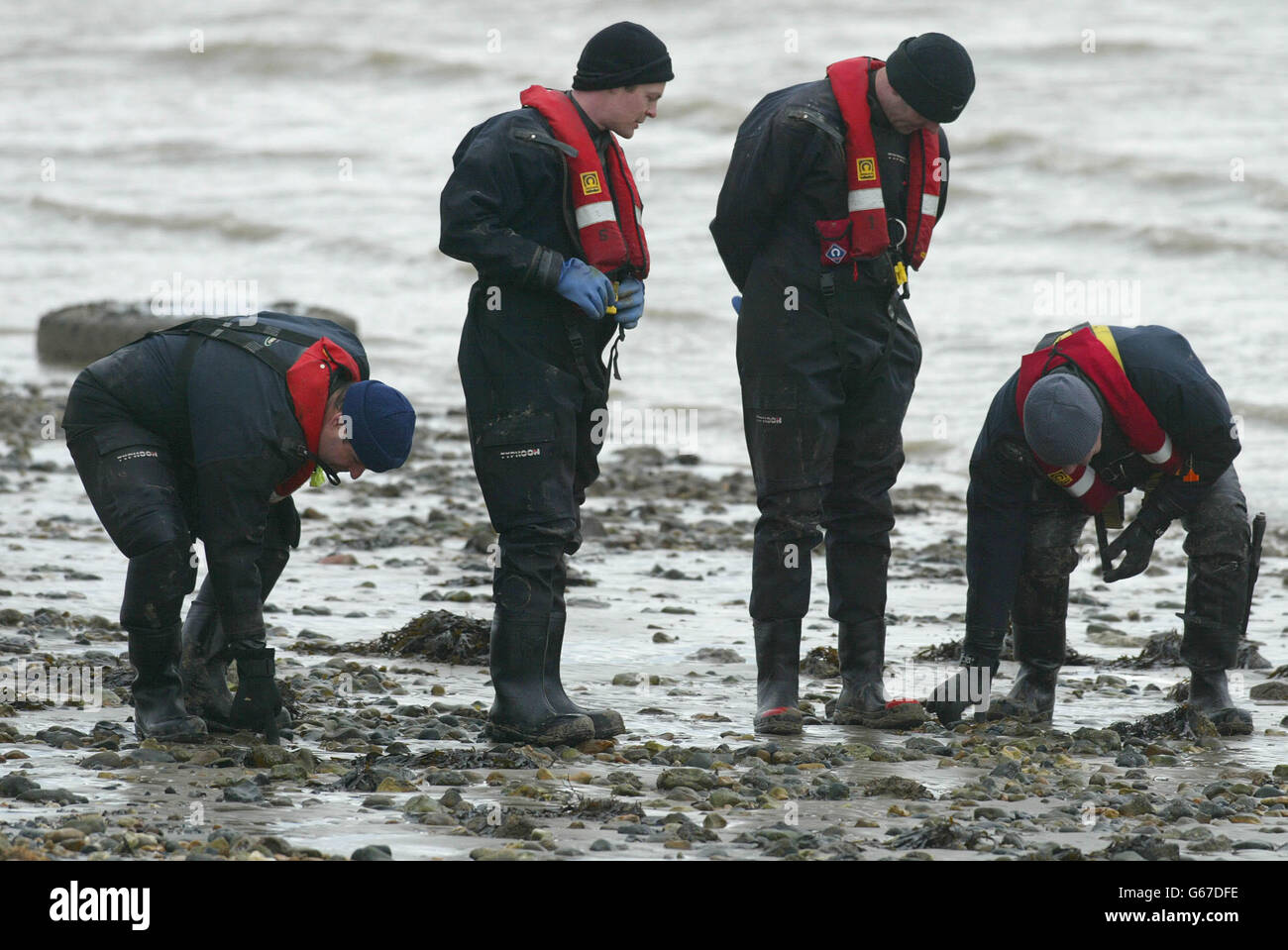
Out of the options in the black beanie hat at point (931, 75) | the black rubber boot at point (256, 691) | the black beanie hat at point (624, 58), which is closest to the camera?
the black rubber boot at point (256, 691)

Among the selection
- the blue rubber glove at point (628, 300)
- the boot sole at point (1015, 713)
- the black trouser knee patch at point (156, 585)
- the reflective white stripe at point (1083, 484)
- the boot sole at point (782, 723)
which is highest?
the blue rubber glove at point (628, 300)

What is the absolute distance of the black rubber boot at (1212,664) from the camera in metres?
5.75

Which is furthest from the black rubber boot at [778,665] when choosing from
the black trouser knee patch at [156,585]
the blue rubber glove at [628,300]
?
the black trouser knee patch at [156,585]

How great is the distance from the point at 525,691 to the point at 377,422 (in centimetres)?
99

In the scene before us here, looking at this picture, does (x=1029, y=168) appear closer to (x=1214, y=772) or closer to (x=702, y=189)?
(x=702, y=189)

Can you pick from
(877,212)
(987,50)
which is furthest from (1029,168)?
(877,212)

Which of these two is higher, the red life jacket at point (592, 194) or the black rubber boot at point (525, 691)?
the red life jacket at point (592, 194)

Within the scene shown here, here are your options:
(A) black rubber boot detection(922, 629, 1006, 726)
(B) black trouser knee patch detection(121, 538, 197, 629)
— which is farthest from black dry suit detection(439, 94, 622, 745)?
(A) black rubber boot detection(922, 629, 1006, 726)

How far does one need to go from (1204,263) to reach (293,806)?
16283mm

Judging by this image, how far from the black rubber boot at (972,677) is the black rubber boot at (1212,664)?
637 millimetres

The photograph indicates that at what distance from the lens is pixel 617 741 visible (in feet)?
17.5

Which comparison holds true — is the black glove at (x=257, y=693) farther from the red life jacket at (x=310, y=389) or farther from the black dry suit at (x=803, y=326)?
the black dry suit at (x=803, y=326)

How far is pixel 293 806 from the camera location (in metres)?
4.35
